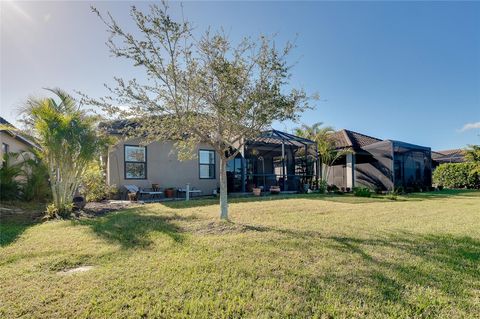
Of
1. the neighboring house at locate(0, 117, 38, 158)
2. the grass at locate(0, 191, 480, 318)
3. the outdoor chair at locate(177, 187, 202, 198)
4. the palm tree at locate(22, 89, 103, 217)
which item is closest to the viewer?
the grass at locate(0, 191, 480, 318)

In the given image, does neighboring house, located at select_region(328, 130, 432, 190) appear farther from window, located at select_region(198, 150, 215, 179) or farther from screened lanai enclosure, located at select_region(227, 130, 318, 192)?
window, located at select_region(198, 150, 215, 179)

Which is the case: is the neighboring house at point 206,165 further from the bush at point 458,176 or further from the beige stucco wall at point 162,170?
the bush at point 458,176

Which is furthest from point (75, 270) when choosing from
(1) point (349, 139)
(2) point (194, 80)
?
(1) point (349, 139)

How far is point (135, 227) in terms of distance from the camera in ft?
24.4

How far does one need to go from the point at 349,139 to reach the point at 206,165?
12.9 meters

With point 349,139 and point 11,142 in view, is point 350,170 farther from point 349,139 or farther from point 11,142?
point 11,142

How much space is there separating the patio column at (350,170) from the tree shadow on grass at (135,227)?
17.2m

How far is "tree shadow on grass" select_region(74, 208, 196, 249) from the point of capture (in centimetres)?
617

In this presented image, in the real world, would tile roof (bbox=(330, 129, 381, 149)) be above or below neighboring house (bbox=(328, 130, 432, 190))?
above

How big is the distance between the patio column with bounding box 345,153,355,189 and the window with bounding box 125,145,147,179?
51.3 ft

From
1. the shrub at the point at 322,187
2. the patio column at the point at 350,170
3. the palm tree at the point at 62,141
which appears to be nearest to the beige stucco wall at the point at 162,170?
the palm tree at the point at 62,141

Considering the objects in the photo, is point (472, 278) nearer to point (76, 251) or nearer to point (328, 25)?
point (76, 251)

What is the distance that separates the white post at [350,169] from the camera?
22312 mm

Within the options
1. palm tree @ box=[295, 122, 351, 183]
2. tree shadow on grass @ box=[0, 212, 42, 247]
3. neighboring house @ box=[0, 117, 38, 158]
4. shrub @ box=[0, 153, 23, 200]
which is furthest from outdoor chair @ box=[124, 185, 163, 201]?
palm tree @ box=[295, 122, 351, 183]
